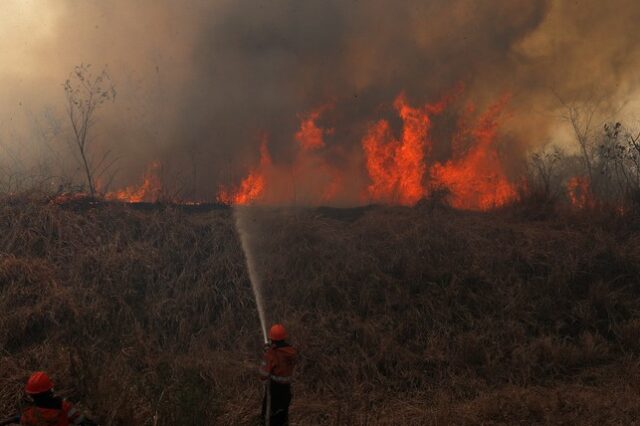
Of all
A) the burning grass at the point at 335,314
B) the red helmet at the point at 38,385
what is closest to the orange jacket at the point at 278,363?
the burning grass at the point at 335,314

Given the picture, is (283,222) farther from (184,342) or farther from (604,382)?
(604,382)

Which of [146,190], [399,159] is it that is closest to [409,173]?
[399,159]

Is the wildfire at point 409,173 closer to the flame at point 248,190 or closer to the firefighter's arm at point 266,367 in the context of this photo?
the flame at point 248,190

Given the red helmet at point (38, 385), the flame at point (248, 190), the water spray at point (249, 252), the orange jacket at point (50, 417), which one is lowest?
the orange jacket at point (50, 417)

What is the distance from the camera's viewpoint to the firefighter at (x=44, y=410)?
3.85 m

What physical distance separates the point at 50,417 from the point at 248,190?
13.0 m

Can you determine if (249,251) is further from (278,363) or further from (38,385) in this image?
(38,385)

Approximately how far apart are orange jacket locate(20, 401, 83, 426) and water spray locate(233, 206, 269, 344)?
4.33 m

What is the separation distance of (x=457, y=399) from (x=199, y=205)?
939 cm

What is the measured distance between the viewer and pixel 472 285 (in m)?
10.1

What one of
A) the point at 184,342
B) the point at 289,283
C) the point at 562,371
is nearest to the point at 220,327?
the point at 184,342

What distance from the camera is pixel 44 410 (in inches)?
153

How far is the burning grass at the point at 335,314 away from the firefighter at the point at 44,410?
1.05m

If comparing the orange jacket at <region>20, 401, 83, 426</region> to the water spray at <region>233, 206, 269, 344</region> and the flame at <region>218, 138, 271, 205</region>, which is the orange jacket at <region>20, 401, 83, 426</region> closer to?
the water spray at <region>233, 206, 269, 344</region>
